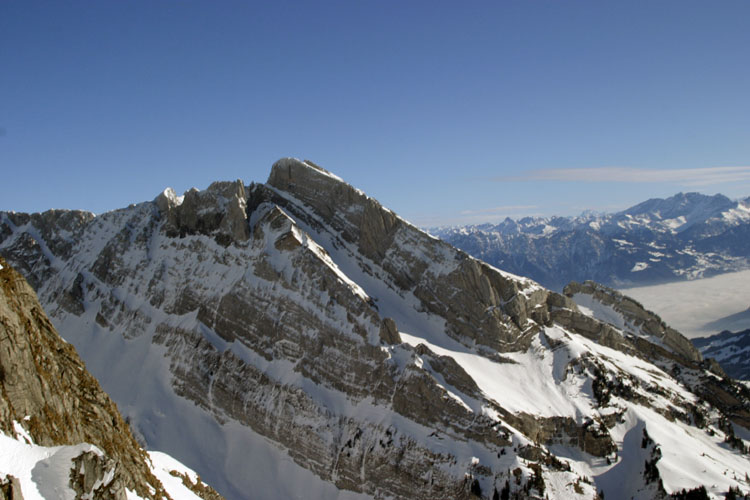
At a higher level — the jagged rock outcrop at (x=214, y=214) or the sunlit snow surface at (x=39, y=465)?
the jagged rock outcrop at (x=214, y=214)

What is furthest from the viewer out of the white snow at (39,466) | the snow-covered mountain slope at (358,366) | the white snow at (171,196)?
the white snow at (171,196)

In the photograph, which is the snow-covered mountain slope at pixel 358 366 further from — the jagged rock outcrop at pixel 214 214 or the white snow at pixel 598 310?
the white snow at pixel 598 310

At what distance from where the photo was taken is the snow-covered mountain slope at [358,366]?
95.9 meters

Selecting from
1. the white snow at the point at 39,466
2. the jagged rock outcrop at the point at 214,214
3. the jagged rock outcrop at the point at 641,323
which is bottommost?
the jagged rock outcrop at the point at 641,323

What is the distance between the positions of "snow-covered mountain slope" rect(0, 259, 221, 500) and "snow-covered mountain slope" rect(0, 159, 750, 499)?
207 ft

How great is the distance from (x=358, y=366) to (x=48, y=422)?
75405mm

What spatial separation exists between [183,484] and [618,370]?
11634cm

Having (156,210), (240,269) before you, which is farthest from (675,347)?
(156,210)

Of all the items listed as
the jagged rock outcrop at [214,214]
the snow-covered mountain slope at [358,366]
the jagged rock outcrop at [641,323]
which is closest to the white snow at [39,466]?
the snow-covered mountain slope at [358,366]

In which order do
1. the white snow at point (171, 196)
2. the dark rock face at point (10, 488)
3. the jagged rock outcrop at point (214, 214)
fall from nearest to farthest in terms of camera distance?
the dark rock face at point (10, 488), the jagged rock outcrop at point (214, 214), the white snow at point (171, 196)

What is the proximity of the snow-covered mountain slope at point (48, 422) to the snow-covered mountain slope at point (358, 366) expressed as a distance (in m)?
63.1

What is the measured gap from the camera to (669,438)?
105188 millimetres

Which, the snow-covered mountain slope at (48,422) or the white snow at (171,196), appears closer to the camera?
the snow-covered mountain slope at (48,422)

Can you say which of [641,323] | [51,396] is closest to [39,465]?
[51,396]
